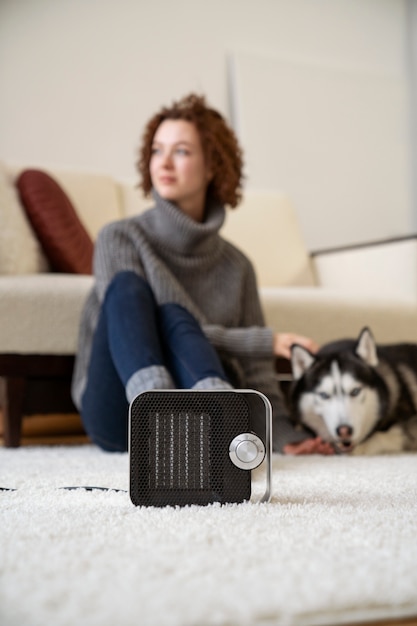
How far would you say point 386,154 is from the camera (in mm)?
4371

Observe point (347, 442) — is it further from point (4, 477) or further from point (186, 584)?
point (186, 584)

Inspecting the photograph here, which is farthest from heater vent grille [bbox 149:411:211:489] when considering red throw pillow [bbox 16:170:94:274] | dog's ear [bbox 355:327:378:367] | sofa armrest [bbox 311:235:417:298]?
sofa armrest [bbox 311:235:417:298]

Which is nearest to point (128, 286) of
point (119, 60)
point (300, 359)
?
point (300, 359)

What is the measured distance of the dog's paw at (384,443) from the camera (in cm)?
173

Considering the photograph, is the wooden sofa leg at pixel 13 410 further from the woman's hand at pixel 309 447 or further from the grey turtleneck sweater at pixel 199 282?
the woman's hand at pixel 309 447

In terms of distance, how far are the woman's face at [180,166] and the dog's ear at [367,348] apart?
550mm

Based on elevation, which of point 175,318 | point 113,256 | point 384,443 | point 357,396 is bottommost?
point 384,443

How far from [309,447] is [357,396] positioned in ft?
0.53

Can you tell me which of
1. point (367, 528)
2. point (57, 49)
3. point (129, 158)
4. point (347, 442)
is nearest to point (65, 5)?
point (57, 49)

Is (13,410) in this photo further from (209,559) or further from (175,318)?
(209,559)

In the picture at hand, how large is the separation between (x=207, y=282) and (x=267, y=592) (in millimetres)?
1388

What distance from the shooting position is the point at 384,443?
1.76 metres

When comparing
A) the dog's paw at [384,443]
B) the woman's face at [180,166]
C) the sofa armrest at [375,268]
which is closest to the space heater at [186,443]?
the dog's paw at [384,443]

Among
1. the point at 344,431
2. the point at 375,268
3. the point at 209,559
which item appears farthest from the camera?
the point at 375,268
